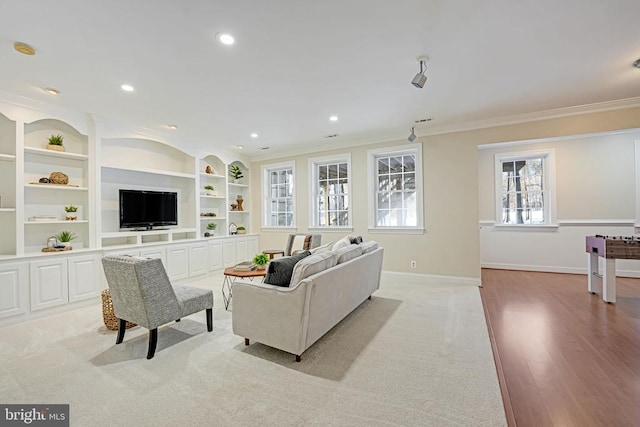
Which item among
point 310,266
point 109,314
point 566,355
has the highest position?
point 310,266

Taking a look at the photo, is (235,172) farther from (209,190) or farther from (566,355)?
(566,355)

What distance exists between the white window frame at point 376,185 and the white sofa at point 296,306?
268cm

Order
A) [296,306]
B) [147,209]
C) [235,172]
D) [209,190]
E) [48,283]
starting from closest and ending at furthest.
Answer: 1. [296,306]
2. [48,283]
3. [147,209]
4. [209,190]
5. [235,172]

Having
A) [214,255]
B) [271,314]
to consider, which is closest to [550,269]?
[271,314]

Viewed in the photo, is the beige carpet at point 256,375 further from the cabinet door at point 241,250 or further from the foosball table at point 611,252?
the cabinet door at point 241,250

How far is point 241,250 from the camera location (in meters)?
6.57

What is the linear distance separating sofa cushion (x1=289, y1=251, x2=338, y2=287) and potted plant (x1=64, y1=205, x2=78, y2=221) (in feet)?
12.1

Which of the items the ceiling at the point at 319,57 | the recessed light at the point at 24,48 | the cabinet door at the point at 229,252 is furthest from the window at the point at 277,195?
the recessed light at the point at 24,48

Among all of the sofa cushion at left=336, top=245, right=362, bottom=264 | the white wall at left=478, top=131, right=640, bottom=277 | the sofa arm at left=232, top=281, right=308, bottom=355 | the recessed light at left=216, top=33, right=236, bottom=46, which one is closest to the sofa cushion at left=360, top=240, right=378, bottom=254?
the sofa cushion at left=336, top=245, right=362, bottom=264

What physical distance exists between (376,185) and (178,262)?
13.2ft

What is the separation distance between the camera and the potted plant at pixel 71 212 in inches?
160

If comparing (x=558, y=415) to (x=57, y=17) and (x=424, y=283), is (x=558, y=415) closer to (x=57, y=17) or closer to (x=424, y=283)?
(x=424, y=283)

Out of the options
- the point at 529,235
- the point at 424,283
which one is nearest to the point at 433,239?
the point at 424,283

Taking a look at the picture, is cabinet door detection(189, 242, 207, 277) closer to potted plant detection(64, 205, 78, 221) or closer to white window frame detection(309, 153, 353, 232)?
potted plant detection(64, 205, 78, 221)
